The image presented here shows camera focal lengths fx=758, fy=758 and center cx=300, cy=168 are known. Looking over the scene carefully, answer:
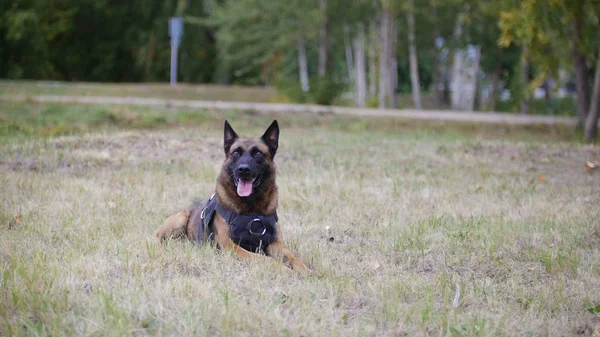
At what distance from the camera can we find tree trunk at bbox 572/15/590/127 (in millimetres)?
19172

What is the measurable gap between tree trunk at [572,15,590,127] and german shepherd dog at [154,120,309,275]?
14341 mm

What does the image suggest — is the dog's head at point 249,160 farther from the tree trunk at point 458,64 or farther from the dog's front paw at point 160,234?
the tree trunk at point 458,64

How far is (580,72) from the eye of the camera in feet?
65.5

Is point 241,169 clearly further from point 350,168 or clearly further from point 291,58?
point 291,58

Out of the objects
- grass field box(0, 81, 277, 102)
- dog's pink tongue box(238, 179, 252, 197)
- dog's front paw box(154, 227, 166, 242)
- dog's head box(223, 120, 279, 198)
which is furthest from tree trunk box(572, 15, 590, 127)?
dog's front paw box(154, 227, 166, 242)

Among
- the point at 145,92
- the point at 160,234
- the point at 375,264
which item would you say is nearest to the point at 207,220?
the point at 160,234

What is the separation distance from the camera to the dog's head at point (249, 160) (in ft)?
21.7

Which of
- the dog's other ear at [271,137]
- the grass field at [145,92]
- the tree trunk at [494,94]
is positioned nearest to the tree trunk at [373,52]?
the grass field at [145,92]

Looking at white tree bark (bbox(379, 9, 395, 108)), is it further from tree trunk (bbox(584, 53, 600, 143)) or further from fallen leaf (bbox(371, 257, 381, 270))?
fallen leaf (bbox(371, 257, 381, 270))

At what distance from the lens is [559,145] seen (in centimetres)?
1628

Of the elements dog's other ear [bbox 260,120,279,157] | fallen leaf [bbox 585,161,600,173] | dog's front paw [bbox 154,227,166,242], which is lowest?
fallen leaf [bbox 585,161,600,173]

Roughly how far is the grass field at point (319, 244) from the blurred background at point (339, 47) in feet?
21.8

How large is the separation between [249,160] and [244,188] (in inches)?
9.8

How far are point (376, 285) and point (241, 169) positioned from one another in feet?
5.26
